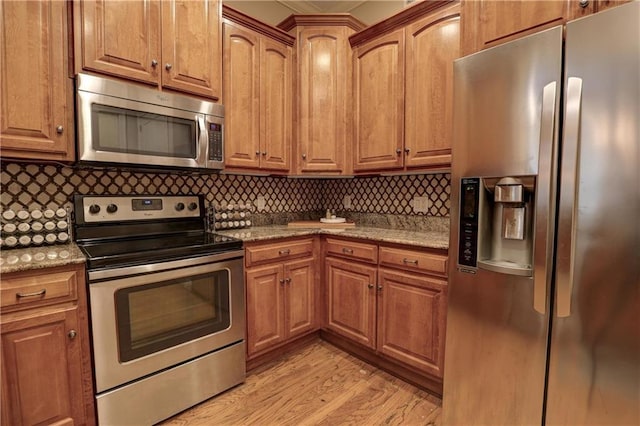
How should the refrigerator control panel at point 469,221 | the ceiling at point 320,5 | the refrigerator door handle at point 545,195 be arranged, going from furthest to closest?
the ceiling at point 320,5 → the refrigerator control panel at point 469,221 → the refrigerator door handle at point 545,195

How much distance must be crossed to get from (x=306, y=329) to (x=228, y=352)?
66cm

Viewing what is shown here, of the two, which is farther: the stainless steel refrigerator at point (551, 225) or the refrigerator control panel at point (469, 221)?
the refrigerator control panel at point (469, 221)

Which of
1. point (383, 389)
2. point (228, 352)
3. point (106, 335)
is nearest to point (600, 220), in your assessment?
point (383, 389)

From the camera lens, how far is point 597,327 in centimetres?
113

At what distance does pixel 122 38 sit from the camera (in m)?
1.69

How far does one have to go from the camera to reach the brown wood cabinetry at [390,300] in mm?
1826

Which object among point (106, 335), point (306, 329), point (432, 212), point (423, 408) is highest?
point (432, 212)

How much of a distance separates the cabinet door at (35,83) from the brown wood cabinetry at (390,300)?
172 cm

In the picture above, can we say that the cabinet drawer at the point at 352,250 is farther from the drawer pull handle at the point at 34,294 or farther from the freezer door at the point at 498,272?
the drawer pull handle at the point at 34,294

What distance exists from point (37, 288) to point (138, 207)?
795 millimetres

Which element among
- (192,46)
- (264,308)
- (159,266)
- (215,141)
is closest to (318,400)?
(264,308)

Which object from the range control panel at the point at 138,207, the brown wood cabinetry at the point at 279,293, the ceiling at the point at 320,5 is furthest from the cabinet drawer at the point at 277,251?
the ceiling at the point at 320,5

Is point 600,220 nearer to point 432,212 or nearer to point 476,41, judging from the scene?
point 476,41

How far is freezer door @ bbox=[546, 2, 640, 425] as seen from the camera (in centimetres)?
106
